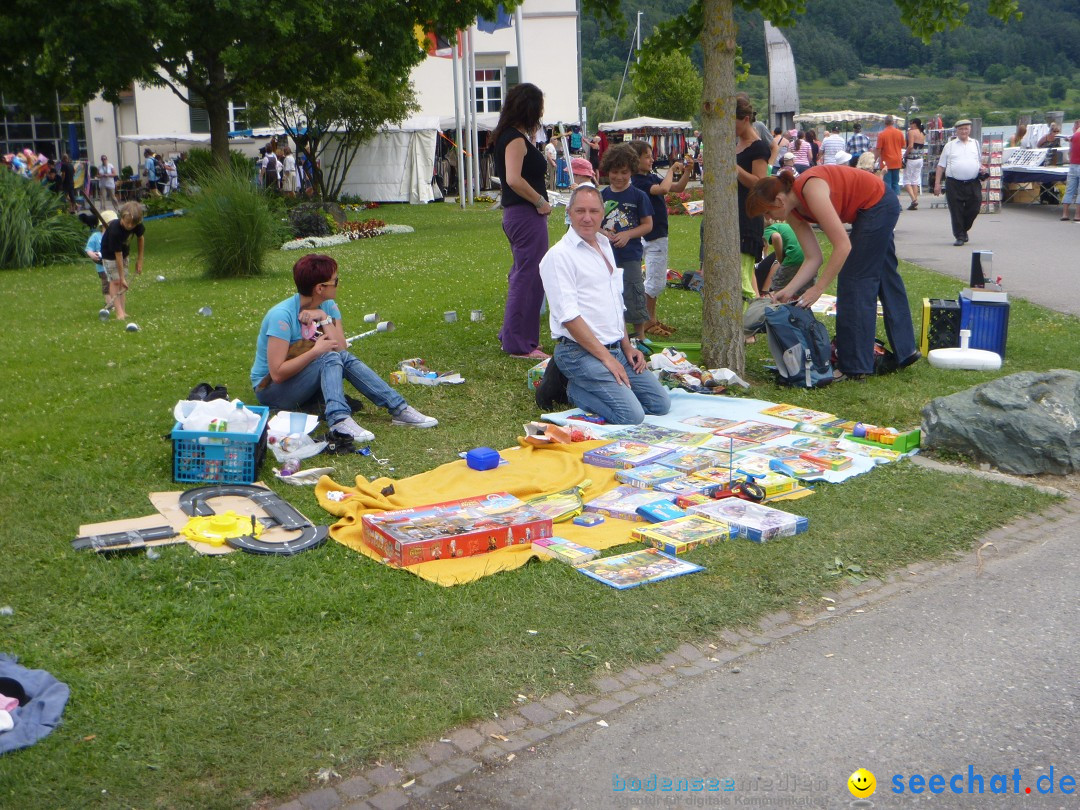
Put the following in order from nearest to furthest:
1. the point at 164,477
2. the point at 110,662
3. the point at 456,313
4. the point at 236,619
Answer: the point at 110,662, the point at 236,619, the point at 164,477, the point at 456,313

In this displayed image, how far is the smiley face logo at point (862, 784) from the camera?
311 cm

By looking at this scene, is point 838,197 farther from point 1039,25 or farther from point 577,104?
point 1039,25

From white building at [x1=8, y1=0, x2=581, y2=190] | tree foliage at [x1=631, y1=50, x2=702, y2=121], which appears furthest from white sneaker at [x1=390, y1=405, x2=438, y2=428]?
tree foliage at [x1=631, y1=50, x2=702, y2=121]

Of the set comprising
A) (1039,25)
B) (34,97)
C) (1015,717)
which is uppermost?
(1039,25)

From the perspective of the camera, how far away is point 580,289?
23.7ft

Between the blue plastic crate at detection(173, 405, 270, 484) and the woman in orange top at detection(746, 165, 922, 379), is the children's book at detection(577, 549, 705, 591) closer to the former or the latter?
the blue plastic crate at detection(173, 405, 270, 484)

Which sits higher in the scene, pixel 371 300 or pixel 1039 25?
pixel 1039 25

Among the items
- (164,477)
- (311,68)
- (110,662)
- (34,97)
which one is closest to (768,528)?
(110,662)

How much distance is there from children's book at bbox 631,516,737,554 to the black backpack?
10.2 ft

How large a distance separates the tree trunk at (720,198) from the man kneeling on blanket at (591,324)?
1.03 metres

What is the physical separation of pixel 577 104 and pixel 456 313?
38.5 meters

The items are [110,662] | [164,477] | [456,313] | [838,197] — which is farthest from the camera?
[456,313]

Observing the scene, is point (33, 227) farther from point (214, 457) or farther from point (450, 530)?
point (450, 530)

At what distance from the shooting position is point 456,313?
11367 millimetres
